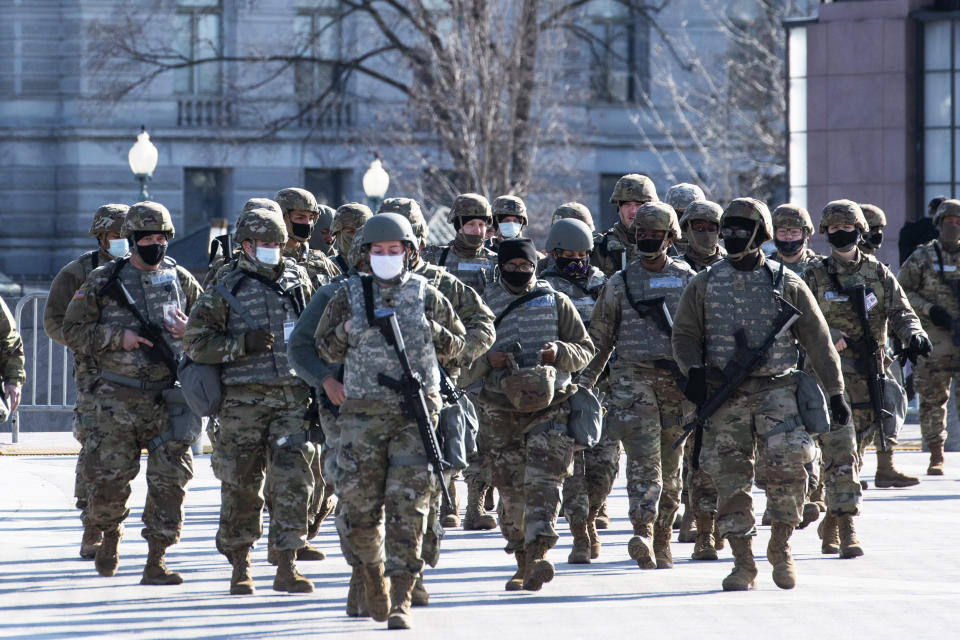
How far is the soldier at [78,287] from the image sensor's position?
1123 cm

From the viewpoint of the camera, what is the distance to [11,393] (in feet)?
38.6

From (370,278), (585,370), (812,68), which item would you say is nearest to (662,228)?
(585,370)

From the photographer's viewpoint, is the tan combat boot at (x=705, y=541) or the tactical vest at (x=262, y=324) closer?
the tactical vest at (x=262, y=324)

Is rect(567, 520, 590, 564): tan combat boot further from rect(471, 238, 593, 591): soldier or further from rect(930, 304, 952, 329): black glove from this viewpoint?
rect(930, 304, 952, 329): black glove

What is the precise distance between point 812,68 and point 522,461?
1527 cm

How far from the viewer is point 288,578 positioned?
10297mm

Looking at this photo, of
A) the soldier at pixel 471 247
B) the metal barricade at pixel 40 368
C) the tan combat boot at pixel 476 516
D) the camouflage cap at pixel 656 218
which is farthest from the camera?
the metal barricade at pixel 40 368

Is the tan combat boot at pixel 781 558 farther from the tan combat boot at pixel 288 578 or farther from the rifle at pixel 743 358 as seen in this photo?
the tan combat boot at pixel 288 578

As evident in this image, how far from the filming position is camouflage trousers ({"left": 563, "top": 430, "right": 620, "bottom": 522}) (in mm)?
11336

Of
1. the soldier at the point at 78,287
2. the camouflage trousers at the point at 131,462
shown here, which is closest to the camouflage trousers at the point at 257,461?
the camouflage trousers at the point at 131,462

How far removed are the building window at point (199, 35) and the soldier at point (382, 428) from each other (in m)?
31.9

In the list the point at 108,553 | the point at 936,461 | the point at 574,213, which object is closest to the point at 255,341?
the point at 108,553

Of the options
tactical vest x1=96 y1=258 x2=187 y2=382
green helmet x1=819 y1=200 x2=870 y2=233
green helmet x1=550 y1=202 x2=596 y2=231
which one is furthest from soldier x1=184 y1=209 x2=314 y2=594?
green helmet x1=819 y1=200 x2=870 y2=233

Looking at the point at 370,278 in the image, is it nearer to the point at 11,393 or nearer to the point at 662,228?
the point at 662,228
